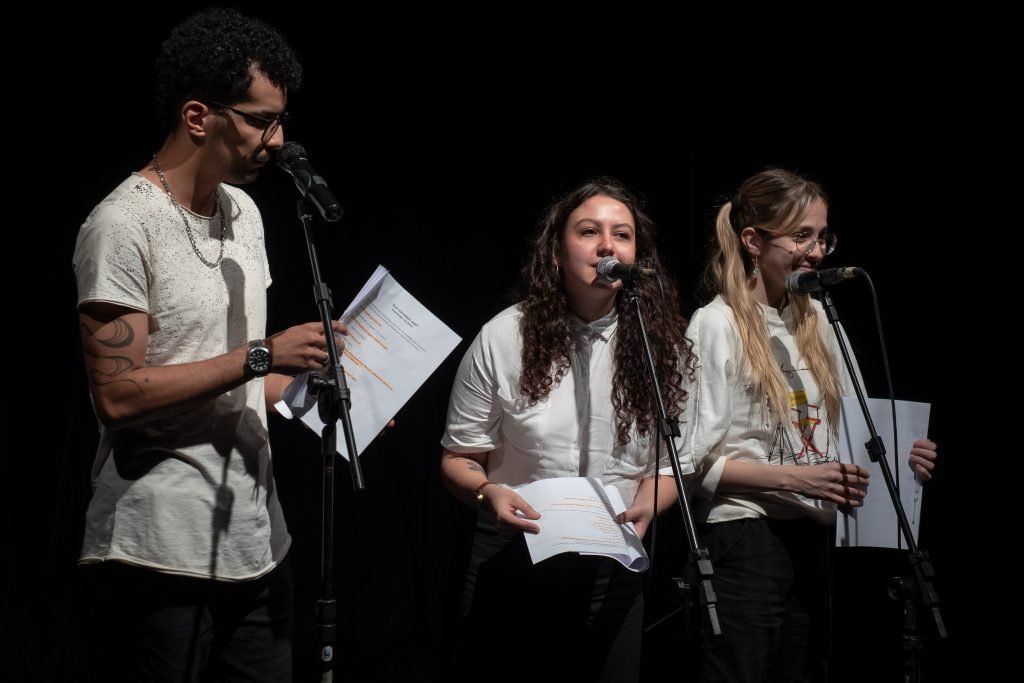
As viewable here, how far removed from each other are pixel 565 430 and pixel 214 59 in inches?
39.4

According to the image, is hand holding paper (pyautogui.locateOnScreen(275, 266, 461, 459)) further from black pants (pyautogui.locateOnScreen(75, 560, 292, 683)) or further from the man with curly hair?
black pants (pyautogui.locateOnScreen(75, 560, 292, 683))

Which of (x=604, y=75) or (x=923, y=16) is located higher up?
(x=923, y=16)

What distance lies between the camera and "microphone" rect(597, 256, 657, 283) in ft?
6.15

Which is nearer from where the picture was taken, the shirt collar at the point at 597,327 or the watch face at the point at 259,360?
the watch face at the point at 259,360

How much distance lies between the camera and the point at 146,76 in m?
2.82

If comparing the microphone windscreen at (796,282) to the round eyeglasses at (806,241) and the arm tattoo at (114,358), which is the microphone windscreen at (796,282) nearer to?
the round eyeglasses at (806,241)

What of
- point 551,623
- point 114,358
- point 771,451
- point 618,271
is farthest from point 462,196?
point 114,358

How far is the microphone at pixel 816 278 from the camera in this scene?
204cm

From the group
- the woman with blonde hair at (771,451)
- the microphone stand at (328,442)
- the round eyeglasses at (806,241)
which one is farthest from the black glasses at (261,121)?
the round eyeglasses at (806,241)

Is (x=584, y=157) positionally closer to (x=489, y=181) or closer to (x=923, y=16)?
(x=489, y=181)

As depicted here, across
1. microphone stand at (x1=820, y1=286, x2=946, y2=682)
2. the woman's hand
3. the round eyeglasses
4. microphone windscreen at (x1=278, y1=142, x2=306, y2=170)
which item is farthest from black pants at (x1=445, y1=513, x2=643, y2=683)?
the round eyeglasses

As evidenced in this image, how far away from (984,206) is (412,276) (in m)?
2.11

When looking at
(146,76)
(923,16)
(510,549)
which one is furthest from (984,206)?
(146,76)

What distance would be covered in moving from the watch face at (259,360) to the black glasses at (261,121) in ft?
1.35
